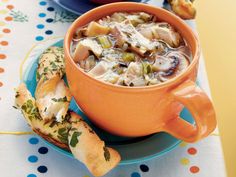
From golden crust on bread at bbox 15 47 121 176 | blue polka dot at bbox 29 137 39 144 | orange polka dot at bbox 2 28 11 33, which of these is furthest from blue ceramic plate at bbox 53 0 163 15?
blue polka dot at bbox 29 137 39 144

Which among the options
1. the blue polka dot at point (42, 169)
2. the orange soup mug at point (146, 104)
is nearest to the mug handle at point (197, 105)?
the orange soup mug at point (146, 104)

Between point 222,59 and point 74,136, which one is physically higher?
point 74,136

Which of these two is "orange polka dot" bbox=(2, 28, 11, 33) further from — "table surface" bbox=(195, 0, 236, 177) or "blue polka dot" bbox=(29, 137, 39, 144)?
"table surface" bbox=(195, 0, 236, 177)

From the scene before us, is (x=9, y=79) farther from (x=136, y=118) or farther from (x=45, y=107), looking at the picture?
(x=136, y=118)

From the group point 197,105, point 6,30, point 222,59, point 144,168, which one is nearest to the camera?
point 197,105

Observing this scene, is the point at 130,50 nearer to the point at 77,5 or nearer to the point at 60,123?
the point at 60,123

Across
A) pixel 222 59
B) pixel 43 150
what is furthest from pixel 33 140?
pixel 222 59

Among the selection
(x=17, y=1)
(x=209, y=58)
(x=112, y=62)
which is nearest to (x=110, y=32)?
(x=112, y=62)
